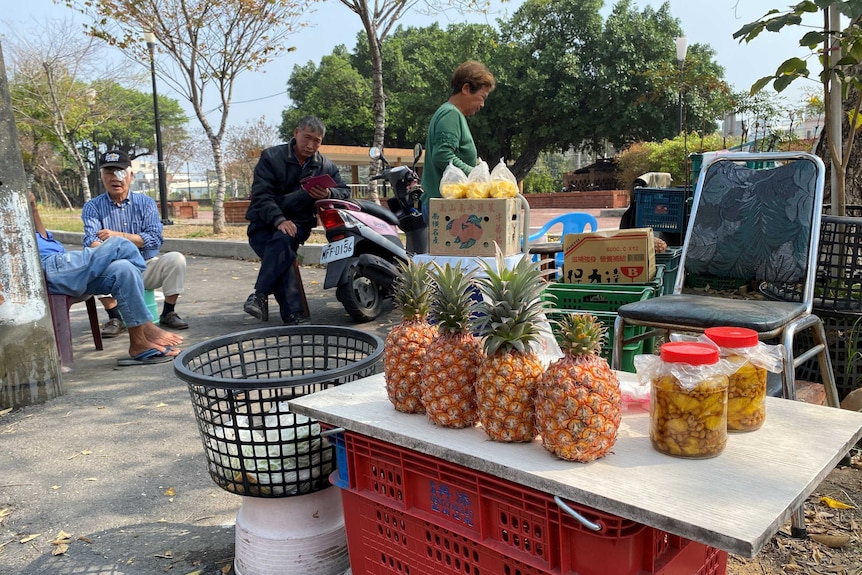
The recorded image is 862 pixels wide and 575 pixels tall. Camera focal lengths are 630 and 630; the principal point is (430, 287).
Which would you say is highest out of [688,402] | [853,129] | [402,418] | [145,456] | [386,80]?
[386,80]

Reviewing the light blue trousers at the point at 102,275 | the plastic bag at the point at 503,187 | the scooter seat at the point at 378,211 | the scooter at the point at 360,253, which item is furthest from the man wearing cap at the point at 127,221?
the plastic bag at the point at 503,187

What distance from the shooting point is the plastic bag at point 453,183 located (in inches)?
162

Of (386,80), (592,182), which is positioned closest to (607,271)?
(592,182)

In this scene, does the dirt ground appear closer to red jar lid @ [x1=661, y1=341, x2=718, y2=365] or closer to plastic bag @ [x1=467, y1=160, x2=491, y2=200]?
red jar lid @ [x1=661, y1=341, x2=718, y2=365]

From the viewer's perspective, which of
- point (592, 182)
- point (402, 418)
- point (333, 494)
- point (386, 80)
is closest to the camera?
point (402, 418)

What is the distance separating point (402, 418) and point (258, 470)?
1.87 ft

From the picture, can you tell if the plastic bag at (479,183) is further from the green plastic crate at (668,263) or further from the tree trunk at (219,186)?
the tree trunk at (219,186)

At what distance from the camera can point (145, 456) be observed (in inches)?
128

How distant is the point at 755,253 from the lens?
3.07 m

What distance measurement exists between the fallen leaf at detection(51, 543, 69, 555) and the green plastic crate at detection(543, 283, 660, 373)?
95.8 inches

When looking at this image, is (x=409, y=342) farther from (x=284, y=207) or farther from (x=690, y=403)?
(x=284, y=207)

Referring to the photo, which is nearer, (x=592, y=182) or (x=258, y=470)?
(x=258, y=470)

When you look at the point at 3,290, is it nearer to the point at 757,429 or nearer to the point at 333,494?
the point at 333,494

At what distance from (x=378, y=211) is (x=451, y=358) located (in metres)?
4.63
